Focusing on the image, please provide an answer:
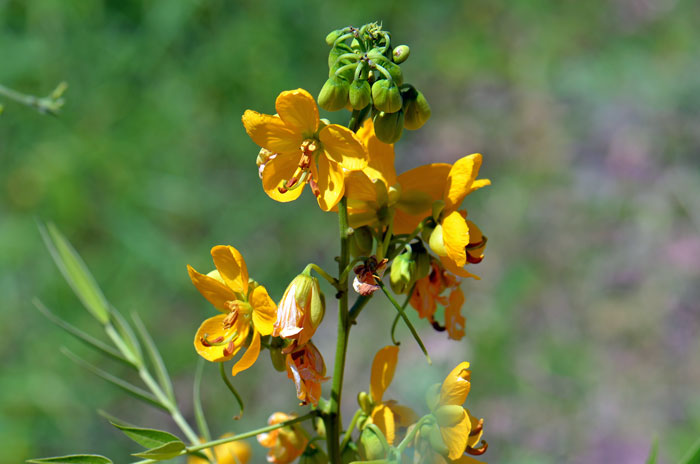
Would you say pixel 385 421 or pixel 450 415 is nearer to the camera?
pixel 450 415

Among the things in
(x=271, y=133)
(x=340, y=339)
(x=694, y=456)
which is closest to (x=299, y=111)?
(x=271, y=133)

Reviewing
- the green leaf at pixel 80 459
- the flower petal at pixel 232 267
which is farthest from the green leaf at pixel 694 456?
the green leaf at pixel 80 459

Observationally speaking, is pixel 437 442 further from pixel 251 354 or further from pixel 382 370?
pixel 251 354

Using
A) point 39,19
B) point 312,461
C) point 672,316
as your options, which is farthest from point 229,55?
point 312,461

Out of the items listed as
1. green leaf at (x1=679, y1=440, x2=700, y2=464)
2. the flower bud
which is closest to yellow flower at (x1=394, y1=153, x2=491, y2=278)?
the flower bud

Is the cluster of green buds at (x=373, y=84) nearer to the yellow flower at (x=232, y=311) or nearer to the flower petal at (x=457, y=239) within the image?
the flower petal at (x=457, y=239)

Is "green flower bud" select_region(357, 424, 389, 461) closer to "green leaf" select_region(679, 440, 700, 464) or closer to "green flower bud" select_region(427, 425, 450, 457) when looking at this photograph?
"green flower bud" select_region(427, 425, 450, 457)
